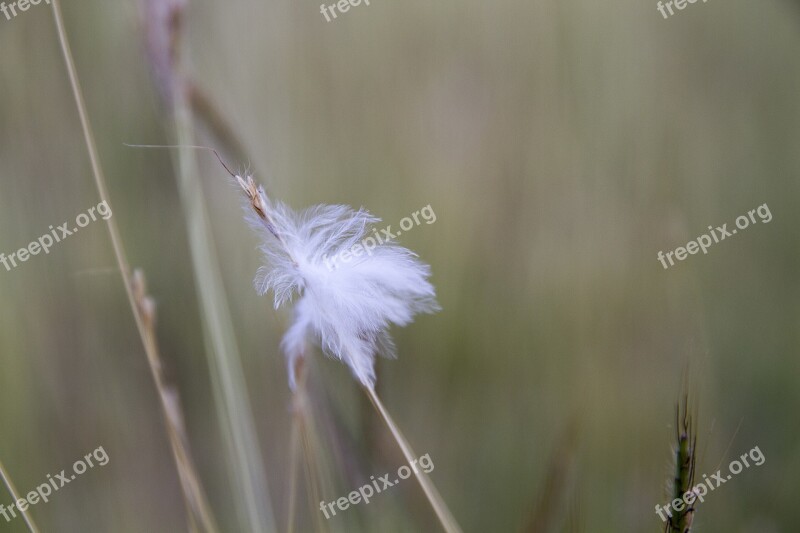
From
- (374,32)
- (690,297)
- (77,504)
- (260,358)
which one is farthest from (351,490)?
(374,32)

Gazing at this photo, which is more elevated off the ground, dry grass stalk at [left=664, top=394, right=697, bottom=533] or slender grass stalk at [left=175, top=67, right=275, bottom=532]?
slender grass stalk at [left=175, top=67, right=275, bottom=532]

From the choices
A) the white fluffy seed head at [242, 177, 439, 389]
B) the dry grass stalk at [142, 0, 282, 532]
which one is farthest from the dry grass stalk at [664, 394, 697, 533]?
the dry grass stalk at [142, 0, 282, 532]

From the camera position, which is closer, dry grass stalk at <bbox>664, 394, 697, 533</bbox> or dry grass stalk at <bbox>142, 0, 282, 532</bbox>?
dry grass stalk at <bbox>664, 394, 697, 533</bbox>

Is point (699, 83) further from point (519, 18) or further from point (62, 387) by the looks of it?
point (62, 387)

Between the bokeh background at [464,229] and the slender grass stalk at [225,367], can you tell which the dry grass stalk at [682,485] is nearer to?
the bokeh background at [464,229]

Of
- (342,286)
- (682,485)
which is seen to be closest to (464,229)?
(342,286)

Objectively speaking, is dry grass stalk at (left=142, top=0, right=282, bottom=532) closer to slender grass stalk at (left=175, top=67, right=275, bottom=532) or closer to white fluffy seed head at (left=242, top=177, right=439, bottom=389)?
slender grass stalk at (left=175, top=67, right=275, bottom=532)

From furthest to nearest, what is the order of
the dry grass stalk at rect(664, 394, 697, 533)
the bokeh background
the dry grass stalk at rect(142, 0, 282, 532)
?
the bokeh background
the dry grass stalk at rect(142, 0, 282, 532)
the dry grass stalk at rect(664, 394, 697, 533)

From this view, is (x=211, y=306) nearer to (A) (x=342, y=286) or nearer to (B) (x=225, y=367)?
(B) (x=225, y=367)

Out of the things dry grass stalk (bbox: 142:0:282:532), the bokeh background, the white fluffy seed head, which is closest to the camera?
the white fluffy seed head
